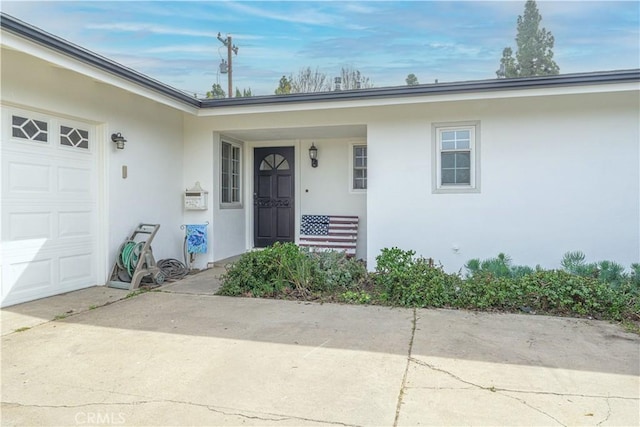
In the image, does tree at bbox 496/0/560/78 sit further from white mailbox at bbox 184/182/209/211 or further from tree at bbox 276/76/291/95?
white mailbox at bbox 184/182/209/211

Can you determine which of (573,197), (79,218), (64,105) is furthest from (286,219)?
(573,197)

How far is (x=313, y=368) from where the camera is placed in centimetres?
296

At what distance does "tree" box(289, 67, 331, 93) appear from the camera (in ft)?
46.7

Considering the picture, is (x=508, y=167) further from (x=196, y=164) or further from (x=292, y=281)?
(x=196, y=164)

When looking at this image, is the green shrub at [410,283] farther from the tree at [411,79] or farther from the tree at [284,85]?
the tree at [411,79]

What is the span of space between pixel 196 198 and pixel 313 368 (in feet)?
16.3

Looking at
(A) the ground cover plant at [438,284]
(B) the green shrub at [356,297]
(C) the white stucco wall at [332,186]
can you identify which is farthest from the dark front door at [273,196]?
(B) the green shrub at [356,297]

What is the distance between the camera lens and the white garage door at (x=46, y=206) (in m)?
4.56

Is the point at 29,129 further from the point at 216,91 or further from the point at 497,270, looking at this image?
the point at 216,91

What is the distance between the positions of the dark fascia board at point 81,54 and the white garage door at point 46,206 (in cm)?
98

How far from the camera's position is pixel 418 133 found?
6426 mm

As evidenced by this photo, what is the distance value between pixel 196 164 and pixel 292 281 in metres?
3.38

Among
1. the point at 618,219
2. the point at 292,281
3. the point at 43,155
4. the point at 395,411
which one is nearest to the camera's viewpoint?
the point at 395,411

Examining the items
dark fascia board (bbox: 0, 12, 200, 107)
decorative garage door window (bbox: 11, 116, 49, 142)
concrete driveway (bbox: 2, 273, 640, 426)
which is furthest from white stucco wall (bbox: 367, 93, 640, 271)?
decorative garage door window (bbox: 11, 116, 49, 142)
